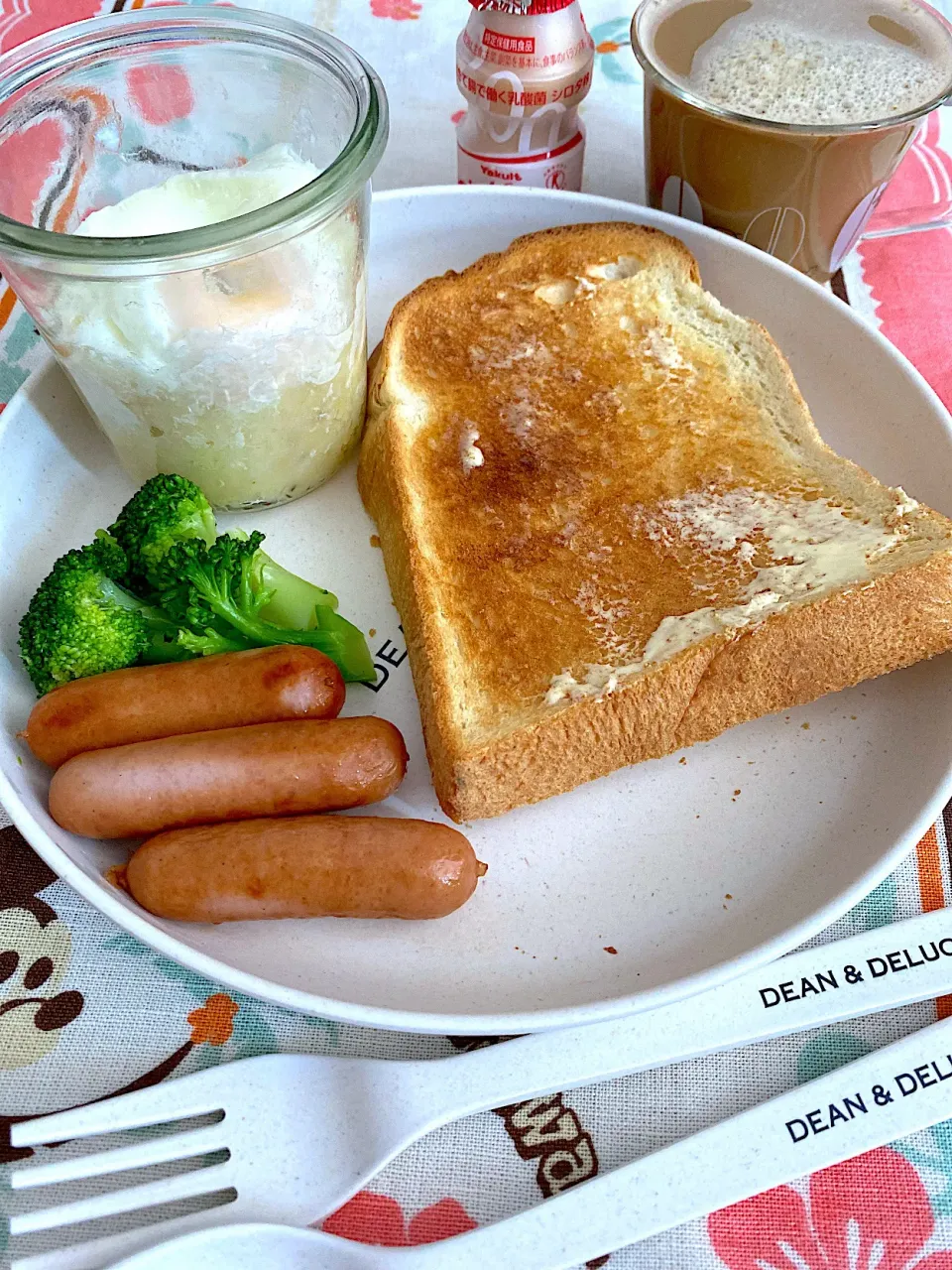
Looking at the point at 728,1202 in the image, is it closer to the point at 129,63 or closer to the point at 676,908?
the point at 676,908

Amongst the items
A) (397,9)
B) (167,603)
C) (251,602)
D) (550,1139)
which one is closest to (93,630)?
(167,603)

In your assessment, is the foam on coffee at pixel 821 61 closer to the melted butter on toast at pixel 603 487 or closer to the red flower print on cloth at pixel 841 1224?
the melted butter on toast at pixel 603 487

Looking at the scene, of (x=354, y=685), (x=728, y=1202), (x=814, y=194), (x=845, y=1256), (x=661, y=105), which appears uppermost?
(x=661, y=105)

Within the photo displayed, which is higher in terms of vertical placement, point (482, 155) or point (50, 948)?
point (482, 155)

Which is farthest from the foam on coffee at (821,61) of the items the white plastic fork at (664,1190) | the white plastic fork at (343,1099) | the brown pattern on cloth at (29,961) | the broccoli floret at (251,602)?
the brown pattern on cloth at (29,961)

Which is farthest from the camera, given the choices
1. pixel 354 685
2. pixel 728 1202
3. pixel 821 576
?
pixel 354 685

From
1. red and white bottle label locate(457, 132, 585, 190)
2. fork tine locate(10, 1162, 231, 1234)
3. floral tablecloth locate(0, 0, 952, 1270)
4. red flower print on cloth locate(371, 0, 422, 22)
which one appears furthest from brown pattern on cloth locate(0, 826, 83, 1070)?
red flower print on cloth locate(371, 0, 422, 22)

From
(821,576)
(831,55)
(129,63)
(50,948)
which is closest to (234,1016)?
(50,948)

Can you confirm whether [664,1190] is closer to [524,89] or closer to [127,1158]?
[127,1158]
